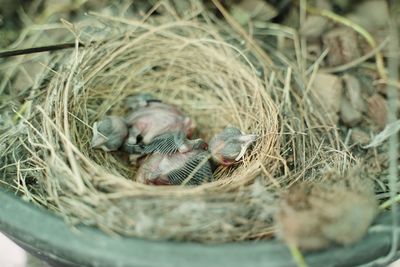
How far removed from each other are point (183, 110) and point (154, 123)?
4.4 inches

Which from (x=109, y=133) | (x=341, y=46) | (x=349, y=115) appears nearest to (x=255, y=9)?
(x=341, y=46)

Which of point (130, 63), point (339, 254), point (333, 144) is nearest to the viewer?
point (339, 254)

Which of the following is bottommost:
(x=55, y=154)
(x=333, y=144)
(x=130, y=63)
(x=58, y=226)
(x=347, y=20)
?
(x=58, y=226)

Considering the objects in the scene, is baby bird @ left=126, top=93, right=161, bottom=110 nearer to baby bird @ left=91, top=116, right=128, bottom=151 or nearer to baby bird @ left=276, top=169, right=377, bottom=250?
baby bird @ left=91, top=116, right=128, bottom=151

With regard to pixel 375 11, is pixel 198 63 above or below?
below

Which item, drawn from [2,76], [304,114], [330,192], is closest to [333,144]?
[304,114]

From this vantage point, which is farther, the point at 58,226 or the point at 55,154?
the point at 55,154

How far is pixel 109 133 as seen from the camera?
1.01 meters

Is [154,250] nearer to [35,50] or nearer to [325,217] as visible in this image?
[325,217]

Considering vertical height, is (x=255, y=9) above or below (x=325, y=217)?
above

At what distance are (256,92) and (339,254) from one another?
0.43 metres

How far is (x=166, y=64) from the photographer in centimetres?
119

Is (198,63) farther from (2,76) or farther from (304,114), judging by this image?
(2,76)

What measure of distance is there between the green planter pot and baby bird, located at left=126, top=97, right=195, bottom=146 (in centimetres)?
33
